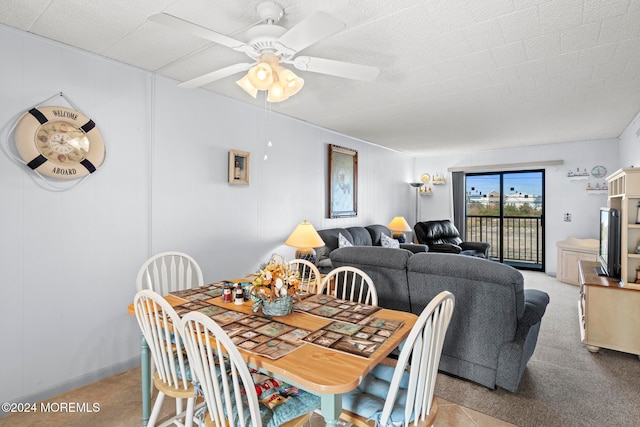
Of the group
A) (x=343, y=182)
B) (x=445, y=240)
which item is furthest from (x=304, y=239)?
(x=445, y=240)

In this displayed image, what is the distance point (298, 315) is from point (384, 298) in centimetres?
110

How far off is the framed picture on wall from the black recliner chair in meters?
1.42

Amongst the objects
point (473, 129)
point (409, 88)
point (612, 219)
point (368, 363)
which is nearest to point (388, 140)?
point (473, 129)

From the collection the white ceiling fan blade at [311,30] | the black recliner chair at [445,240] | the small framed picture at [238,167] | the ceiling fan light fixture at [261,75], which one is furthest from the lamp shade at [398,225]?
the white ceiling fan blade at [311,30]

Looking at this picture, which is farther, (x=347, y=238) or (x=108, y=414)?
(x=347, y=238)

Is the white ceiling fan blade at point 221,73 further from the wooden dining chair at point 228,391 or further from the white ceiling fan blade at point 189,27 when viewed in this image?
the wooden dining chair at point 228,391

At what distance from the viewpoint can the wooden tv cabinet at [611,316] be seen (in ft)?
9.22

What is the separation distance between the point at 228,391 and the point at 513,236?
687 cm

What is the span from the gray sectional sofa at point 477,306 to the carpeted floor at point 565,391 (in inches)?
4.9

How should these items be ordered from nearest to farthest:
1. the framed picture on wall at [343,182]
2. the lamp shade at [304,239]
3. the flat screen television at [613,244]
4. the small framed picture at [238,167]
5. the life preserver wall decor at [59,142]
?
1. the life preserver wall decor at [59,142]
2. the flat screen television at [613,244]
3. the small framed picture at [238,167]
4. the lamp shade at [304,239]
5. the framed picture on wall at [343,182]

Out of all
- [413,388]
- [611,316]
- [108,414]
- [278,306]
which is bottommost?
[108,414]

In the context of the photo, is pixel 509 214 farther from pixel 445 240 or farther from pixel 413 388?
pixel 413 388

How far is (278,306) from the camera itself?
1.79 metres

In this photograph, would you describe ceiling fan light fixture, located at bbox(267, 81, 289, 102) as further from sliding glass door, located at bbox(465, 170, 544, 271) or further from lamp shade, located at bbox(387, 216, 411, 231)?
sliding glass door, located at bbox(465, 170, 544, 271)
